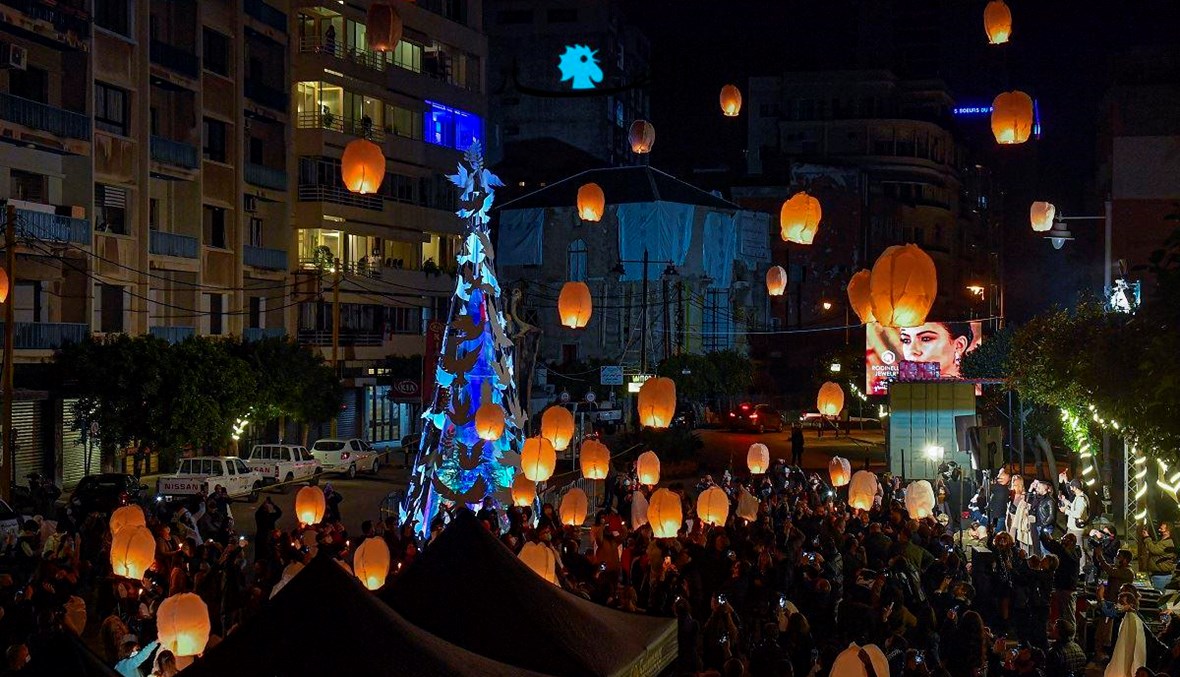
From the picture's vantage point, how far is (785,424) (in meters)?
64.9

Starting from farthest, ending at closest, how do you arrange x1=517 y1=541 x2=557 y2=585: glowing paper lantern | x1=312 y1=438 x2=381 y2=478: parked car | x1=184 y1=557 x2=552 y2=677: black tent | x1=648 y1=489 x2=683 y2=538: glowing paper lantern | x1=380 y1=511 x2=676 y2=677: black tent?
x1=312 y1=438 x2=381 y2=478: parked car → x1=648 y1=489 x2=683 y2=538: glowing paper lantern → x1=517 y1=541 x2=557 y2=585: glowing paper lantern → x1=380 y1=511 x2=676 y2=677: black tent → x1=184 y1=557 x2=552 y2=677: black tent

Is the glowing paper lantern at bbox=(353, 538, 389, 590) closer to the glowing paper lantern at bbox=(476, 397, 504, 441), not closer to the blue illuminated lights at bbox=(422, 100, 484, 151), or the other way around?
the glowing paper lantern at bbox=(476, 397, 504, 441)

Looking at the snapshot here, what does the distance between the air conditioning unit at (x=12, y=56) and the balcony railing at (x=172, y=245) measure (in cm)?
751

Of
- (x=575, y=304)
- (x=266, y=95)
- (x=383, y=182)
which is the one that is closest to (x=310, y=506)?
(x=575, y=304)

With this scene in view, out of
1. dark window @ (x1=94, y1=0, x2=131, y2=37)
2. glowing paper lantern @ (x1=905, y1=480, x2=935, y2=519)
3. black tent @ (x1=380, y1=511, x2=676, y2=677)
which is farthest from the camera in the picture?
dark window @ (x1=94, y1=0, x2=131, y2=37)

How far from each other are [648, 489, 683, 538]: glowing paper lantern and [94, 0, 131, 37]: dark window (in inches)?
1006

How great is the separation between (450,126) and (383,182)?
5.15 metres

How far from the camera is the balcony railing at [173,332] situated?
39812 mm

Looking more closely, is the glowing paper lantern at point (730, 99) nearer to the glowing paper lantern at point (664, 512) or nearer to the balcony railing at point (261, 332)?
the glowing paper lantern at point (664, 512)

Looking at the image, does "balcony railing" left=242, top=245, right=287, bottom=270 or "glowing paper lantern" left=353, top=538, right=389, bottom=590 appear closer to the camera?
"glowing paper lantern" left=353, top=538, right=389, bottom=590

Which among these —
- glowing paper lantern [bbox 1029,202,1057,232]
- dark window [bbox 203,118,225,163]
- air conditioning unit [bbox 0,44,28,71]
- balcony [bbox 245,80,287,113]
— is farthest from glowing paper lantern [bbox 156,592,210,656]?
balcony [bbox 245,80,287,113]

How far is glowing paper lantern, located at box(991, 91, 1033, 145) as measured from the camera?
725 inches

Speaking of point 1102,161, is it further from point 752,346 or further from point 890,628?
point 890,628

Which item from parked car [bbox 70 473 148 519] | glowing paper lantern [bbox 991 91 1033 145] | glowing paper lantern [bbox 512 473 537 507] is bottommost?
parked car [bbox 70 473 148 519]
